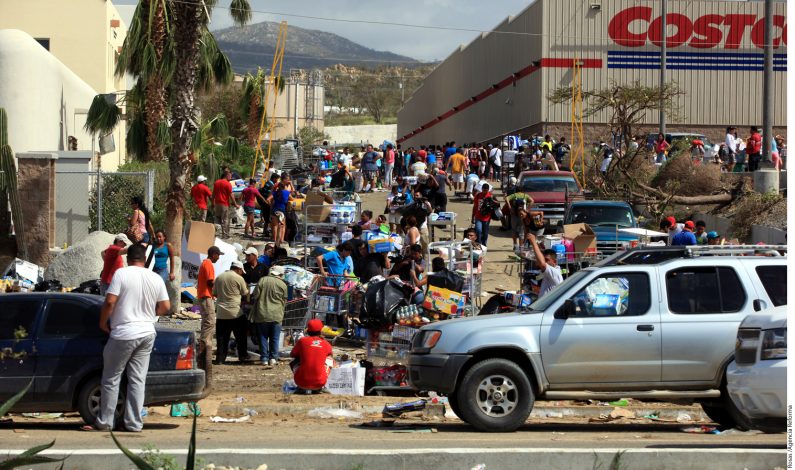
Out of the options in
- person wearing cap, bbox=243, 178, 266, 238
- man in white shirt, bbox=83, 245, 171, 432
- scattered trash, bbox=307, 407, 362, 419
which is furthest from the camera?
person wearing cap, bbox=243, 178, 266, 238

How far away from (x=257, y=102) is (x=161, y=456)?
34.1 meters

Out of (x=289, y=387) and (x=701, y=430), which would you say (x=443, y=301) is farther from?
(x=701, y=430)

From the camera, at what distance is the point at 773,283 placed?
11.3 meters

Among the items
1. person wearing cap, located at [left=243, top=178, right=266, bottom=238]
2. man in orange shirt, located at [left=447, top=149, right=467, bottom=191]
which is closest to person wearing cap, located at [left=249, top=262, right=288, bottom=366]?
person wearing cap, located at [left=243, top=178, right=266, bottom=238]

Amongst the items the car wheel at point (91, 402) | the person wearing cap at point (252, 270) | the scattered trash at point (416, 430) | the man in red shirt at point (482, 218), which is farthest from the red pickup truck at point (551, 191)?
the car wheel at point (91, 402)

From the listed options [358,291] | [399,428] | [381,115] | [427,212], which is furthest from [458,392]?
[381,115]

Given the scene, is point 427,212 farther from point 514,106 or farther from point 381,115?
point 381,115

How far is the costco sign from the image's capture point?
51156mm

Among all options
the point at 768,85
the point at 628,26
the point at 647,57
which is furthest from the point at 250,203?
the point at 647,57

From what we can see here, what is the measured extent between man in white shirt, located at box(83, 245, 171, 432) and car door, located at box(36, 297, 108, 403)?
50 centimetres

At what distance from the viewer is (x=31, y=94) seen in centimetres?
2753

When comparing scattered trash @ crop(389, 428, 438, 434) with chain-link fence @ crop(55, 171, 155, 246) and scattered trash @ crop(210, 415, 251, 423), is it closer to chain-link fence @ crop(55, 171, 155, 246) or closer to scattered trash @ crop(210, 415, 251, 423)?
scattered trash @ crop(210, 415, 251, 423)

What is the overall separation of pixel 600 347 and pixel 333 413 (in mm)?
3467

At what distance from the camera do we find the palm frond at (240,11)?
83.0 feet
